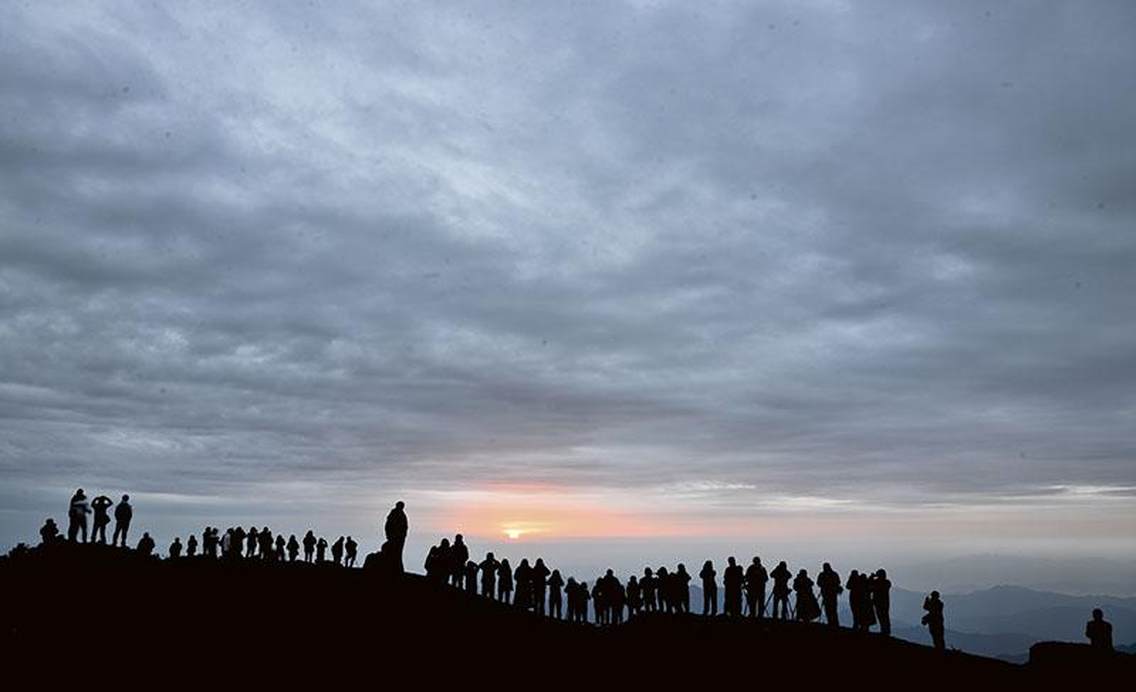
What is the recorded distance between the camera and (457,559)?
1335 inches

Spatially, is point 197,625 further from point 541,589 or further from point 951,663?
point 951,663

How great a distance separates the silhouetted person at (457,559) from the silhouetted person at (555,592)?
3.96m

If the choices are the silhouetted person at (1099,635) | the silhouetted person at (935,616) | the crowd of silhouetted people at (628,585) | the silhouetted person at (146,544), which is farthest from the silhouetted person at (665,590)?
the silhouetted person at (146,544)

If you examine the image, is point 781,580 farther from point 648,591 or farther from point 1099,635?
point 1099,635

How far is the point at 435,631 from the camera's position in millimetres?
24781

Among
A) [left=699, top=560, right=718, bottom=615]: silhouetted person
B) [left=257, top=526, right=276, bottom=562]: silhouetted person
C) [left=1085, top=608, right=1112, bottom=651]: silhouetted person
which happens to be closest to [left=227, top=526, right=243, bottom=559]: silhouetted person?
[left=257, top=526, right=276, bottom=562]: silhouetted person

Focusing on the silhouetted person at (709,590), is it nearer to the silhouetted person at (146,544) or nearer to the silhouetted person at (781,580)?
the silhouetted person at (781,580)

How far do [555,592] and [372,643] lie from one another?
14251mm

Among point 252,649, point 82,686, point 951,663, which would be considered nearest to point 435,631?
point 252,649

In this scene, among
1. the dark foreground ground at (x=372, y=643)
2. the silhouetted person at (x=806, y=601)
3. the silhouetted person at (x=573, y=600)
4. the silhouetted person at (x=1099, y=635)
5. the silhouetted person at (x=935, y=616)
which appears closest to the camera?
the dark foreground ground at (x=372, y=643)

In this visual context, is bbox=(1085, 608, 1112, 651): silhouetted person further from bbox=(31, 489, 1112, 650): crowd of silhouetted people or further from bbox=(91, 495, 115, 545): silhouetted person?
bbox=(91, 495, 115, 545): silhouetted person

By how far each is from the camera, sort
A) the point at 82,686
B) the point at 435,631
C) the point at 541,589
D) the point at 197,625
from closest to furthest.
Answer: the point at 82,686 < the point at 197,625 < the point at 435,631 < the point at 541,589

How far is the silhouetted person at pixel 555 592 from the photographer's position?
34562mm

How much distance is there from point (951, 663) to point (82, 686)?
Result: 2396 cm
